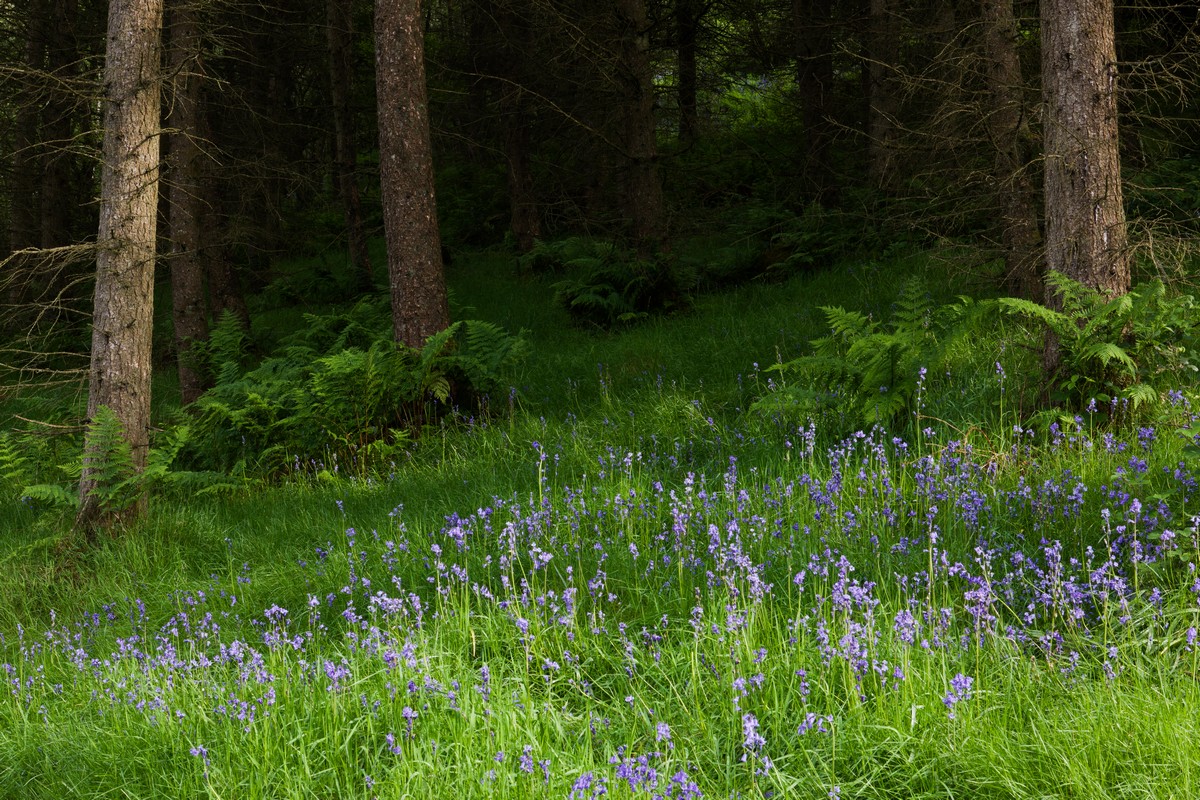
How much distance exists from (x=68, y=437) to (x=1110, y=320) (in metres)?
11.1

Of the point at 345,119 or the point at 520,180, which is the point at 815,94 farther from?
the point at 345,119

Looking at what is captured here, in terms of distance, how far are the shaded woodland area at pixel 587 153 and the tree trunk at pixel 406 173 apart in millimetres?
30

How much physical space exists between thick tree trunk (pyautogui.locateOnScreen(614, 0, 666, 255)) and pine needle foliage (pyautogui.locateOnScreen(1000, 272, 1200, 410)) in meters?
7.39

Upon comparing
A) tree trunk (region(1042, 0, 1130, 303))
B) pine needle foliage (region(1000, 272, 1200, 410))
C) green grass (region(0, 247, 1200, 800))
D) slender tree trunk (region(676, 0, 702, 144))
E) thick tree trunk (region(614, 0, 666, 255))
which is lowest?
green grass (region(0, 247, 1200, 800))

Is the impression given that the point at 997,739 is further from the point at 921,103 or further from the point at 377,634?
the point at 921,103

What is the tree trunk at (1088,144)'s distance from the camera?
20.9 feet

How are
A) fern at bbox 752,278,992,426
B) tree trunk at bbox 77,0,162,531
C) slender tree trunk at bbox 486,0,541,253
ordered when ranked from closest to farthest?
1. fern at bbox 752,278,992,426
2. tree trunk at bbox 77,0,162,531
3. slender tree trunk at bbox 486,0,541,253

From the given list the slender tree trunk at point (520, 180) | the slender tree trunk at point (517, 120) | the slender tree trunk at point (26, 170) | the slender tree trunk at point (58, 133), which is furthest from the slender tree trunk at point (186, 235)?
the slender tree trunk at point (58, 133)

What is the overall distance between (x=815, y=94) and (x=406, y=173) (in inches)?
396

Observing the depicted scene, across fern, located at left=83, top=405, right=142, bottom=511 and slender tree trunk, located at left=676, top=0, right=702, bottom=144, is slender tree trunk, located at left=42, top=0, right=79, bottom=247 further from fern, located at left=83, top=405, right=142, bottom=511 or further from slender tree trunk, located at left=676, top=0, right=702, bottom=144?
fern, located at left=83, top=405, right=142, bottom=511

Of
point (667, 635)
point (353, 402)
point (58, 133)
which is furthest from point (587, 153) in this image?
point (667, 635)

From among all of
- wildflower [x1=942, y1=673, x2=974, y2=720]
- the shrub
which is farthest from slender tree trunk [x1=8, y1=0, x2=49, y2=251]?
wildflower [x1=942, y1=673, x2=974, y2=720]

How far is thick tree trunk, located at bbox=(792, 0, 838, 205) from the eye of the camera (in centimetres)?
1644

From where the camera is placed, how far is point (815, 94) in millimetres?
17141
